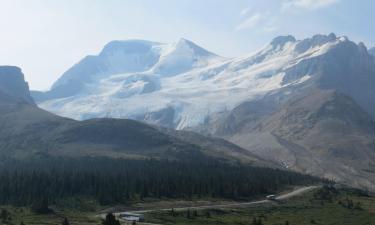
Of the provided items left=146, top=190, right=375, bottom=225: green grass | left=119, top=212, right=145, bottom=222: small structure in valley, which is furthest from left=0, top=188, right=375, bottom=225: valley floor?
left=119, top=212, right=145, bottom=222: small structure in valley

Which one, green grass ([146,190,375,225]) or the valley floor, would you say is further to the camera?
green grass ([146,190,375,225])

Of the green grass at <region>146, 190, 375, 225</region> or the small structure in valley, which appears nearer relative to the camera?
the small structure in valley

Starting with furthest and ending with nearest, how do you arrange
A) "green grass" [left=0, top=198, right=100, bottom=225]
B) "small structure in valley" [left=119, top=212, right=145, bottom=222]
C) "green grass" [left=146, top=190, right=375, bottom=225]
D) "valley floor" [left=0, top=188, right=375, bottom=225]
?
"green grass" [left=146, top=190, right=375, bottom=225] → "valley floor" [left=0, top=188, right=375, bottom=225] → "small structure in valley" [left=119, top=212, right=145, bottom=222] → "green grass" [left=0, top=198, right=100, bottom=225]

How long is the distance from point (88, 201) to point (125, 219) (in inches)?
1772

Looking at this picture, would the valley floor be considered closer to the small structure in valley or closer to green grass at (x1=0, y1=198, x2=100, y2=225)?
green grass at (x1=0, y1=198, x2=100, y2=225)

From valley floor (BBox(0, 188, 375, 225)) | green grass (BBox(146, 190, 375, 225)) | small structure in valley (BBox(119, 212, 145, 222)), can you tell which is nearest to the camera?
small structure in valley (BBox(119, 212, 145, 222))

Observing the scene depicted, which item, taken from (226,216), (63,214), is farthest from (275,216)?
(63,214)

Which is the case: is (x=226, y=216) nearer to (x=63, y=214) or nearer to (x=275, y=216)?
(x=275, y=216)

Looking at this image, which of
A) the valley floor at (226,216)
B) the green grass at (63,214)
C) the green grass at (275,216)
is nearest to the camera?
the green grass at (63,214)

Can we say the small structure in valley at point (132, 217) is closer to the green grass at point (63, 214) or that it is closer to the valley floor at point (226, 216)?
the valley floor at point (226, 216)

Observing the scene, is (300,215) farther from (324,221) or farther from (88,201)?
(88,201)

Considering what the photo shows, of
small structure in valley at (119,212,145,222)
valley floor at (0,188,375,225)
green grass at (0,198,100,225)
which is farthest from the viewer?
valley floor at (0,188,375,225)

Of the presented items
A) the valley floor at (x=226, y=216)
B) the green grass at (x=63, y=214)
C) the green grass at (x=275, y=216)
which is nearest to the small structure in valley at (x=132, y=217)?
the valley floor at (x=226, y=216)

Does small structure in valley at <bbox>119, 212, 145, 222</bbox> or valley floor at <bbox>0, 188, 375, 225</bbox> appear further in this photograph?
valley floor at <bbox>0, 188, 375, 225</bbox>
